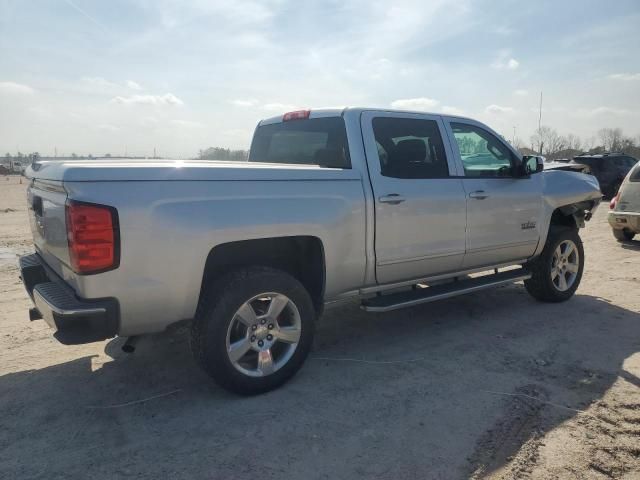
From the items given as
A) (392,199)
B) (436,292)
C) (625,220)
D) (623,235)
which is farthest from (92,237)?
(623,235)

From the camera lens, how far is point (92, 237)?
105 inches

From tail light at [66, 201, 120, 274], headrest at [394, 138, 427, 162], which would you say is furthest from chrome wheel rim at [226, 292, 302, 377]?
headrest at [394, 138, 427, 162]

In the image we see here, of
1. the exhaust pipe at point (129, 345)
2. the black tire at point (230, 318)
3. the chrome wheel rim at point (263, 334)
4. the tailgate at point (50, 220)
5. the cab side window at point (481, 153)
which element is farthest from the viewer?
the cab side window at point (481, 153)

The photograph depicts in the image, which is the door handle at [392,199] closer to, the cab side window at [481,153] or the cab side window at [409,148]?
the cab side window at [409,148]

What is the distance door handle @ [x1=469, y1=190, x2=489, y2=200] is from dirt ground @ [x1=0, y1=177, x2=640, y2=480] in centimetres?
127

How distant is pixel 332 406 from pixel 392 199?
1.62m

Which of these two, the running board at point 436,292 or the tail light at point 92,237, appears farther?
the running board at point 436,292

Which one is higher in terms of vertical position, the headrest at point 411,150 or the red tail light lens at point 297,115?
the red tail light lens at point 297,115

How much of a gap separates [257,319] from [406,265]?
1429mm

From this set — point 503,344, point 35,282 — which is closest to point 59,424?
point 35,282

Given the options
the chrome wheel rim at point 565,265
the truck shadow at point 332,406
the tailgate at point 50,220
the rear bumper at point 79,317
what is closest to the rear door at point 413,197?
the truck shadow at point 332,406

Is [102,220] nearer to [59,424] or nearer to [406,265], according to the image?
[59,424]

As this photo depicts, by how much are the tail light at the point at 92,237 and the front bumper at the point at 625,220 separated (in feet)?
29.4

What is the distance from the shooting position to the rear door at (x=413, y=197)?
3889 millimetres
